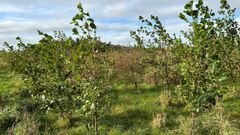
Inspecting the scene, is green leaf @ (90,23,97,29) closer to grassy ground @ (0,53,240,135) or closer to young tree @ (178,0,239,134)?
young tree @ (178,0,239,134)

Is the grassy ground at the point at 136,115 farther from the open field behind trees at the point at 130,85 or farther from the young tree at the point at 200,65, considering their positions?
the young tree at the point at 200,65

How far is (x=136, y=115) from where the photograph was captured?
476 inches

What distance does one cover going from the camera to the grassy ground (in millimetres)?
10734

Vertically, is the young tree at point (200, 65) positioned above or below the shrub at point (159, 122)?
above

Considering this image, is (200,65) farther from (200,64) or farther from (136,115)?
(136,115)

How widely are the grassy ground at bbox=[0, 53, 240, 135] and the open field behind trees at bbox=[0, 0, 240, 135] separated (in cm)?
3

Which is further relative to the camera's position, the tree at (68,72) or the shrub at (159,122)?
the shrub at (159,122)

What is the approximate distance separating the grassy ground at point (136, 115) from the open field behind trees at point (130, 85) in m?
0.03

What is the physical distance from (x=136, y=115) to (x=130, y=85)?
11.7 ft

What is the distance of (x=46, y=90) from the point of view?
1062 cm

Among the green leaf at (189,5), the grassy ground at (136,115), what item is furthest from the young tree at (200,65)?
the grassy ground at (136,115)

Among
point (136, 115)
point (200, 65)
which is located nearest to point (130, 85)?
point (136, 115)

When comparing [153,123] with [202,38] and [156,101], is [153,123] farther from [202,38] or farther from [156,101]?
[202,38]

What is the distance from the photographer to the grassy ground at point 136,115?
1073 centimetres
